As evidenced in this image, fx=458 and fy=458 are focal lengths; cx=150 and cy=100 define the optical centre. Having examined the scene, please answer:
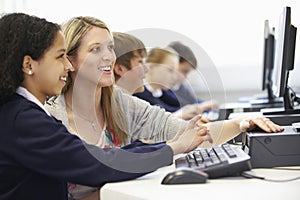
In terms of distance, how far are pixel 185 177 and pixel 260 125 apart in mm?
370

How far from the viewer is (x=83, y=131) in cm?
148

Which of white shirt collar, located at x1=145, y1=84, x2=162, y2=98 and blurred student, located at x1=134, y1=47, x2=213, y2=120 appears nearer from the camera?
blurred student, located at x1=134, y1=47, x2=213, y2=120

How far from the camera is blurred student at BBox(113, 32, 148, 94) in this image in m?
1.76

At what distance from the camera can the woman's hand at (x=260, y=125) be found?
1.23 meters

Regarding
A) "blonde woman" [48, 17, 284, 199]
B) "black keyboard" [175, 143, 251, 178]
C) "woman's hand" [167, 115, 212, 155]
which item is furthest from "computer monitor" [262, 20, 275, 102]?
"black keyboard" [175, 143, 251, 178]

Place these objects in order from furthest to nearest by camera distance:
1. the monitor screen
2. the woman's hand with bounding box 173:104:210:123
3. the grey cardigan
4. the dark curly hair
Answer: the woman's hand with bounding box 173:104:210:123
the grey cardigan
the monitor screen
the dark curly hair

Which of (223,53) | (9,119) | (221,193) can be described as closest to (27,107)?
(9,119)

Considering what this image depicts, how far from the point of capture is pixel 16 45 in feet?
3.84

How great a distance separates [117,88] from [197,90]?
1543 mm

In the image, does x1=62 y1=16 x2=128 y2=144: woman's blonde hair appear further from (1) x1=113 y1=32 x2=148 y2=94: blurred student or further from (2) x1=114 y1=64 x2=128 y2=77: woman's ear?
(2) x1=114 y1=64 x2=128 y2=77: woman's ear

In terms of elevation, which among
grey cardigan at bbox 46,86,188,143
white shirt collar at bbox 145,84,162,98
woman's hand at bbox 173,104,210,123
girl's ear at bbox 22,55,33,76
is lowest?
woman's hand at bbox 173,104,210,123

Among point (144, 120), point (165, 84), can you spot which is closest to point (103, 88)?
point (144, 120)

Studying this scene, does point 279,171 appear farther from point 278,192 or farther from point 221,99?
point 221,99

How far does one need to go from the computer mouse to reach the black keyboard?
0.03 m
